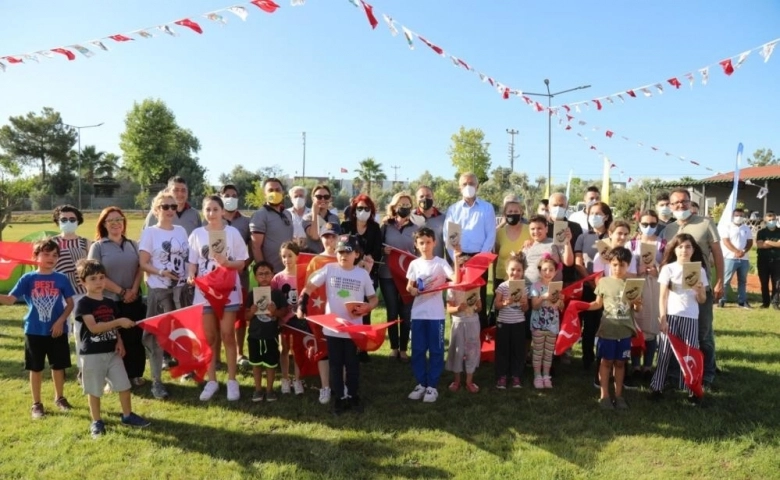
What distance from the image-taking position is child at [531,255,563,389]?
227 inches

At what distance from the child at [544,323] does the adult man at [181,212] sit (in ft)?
13.2

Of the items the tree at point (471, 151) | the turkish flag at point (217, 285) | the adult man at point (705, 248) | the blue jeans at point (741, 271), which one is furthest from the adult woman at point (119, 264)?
the tree at point (471, 151)

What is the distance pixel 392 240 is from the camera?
666 centimetres

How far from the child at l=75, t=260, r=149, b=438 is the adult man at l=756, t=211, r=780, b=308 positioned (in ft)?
38.4

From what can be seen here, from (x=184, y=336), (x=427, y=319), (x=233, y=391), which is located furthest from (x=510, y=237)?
(x=184, y=336)

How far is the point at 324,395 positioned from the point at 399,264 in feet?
6.17

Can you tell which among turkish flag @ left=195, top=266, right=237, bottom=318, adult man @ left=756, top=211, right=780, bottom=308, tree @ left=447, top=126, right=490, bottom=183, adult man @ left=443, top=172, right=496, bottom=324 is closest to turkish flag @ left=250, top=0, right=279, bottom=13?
adult man @ left=443, top=172, right=496, bottom=324

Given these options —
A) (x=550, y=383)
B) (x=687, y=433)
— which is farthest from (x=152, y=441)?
(x=687, y=433)

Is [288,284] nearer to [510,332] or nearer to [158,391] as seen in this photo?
[158,391]

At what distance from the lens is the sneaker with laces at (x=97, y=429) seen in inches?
181

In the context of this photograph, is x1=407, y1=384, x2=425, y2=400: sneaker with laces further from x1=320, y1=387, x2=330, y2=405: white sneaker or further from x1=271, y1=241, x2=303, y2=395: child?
x1=271, y1=241, x2=303, y2=395: child

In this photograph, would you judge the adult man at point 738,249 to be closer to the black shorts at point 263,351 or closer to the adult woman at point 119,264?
the black shorts at point 263,351

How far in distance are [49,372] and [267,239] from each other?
3128 millimetres

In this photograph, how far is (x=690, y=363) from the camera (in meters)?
5.20
